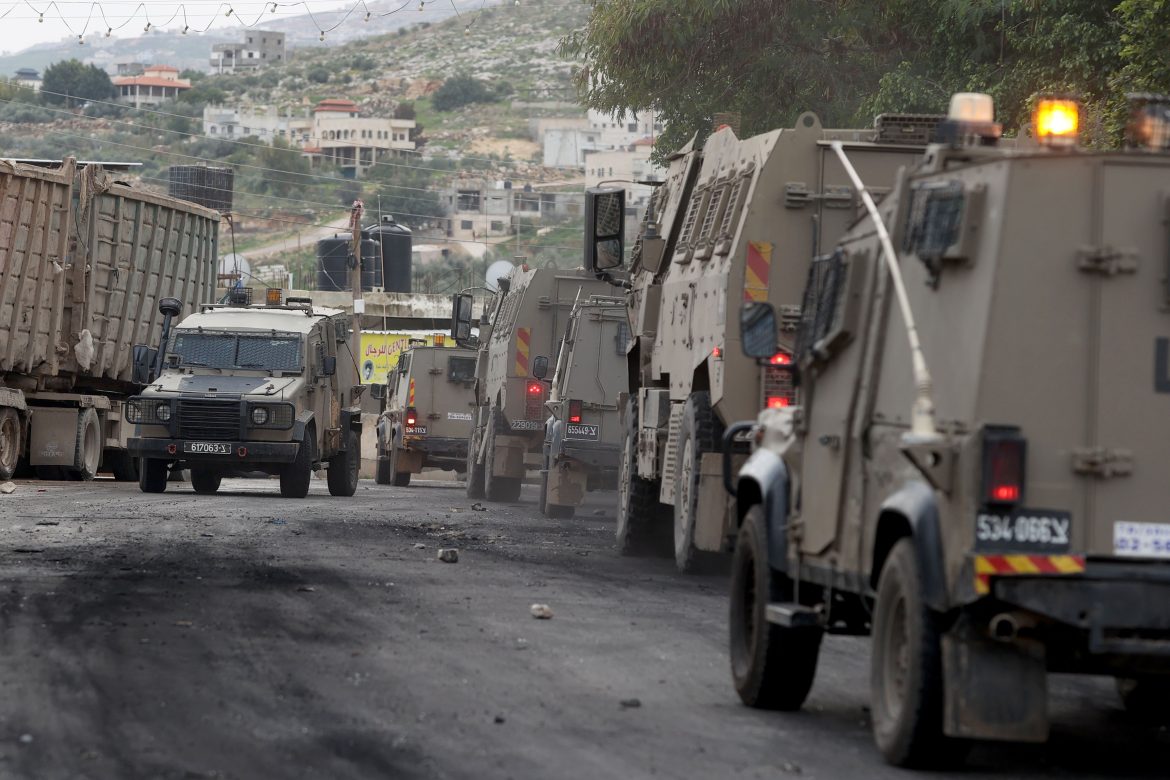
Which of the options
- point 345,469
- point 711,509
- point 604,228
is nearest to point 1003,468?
point 711,509

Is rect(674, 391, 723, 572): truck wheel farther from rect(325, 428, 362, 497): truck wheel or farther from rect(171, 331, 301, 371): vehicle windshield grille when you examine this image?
rect(325, 428, 362, 497): truck wheel

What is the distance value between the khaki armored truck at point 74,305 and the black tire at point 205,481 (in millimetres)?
2593

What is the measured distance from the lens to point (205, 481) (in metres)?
25.3

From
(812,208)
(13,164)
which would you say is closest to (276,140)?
(13,164)

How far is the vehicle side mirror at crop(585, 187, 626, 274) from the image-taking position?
16047 mm

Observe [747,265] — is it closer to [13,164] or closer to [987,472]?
[987,472]

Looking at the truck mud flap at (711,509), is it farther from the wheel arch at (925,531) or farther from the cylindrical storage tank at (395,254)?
the cylindrical storage tank at (395,254)

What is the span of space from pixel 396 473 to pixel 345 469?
779cm

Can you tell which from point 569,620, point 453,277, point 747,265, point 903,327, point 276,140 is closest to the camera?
point 903,327

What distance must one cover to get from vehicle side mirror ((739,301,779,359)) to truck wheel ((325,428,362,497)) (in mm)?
18183

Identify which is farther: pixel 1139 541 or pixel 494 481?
pixel 494 481

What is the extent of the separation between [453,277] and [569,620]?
100825 millimetres

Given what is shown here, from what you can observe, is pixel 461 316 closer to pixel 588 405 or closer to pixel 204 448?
pixel 204 448

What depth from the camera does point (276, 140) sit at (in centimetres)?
17612
